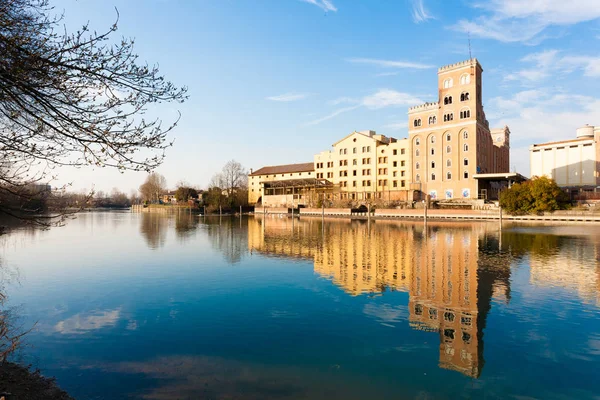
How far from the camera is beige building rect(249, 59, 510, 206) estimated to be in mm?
66625

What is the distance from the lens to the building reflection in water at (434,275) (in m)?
9.73

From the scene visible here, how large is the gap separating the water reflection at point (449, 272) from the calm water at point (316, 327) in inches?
3.7

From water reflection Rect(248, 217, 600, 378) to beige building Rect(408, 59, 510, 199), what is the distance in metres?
37.9

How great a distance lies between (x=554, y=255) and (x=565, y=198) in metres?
39.3

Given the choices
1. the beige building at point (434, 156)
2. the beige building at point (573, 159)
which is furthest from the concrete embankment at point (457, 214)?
the beige building at point (573, 159)

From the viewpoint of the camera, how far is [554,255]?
863 inches

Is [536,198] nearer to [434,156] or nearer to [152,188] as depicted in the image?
[434,156]

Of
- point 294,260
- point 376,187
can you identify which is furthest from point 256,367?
point 376,187

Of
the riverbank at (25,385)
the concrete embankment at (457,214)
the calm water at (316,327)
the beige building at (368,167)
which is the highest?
the beige building at (368,167)

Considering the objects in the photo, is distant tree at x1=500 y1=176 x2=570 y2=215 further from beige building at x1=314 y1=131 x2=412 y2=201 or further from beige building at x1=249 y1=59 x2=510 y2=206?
beige building at x1=314 y1=131 x2=412 y2=201

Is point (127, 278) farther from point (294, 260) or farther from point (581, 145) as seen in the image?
point (581, 145)

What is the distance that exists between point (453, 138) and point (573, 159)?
26919 mm

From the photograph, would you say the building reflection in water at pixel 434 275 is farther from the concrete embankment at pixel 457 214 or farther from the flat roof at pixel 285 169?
the flat roof at pixel 285 169

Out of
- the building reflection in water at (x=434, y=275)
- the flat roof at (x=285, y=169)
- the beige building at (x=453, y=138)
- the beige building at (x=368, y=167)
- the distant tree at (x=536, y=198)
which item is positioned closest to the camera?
the building reflection in water at (x=434, y=275)
